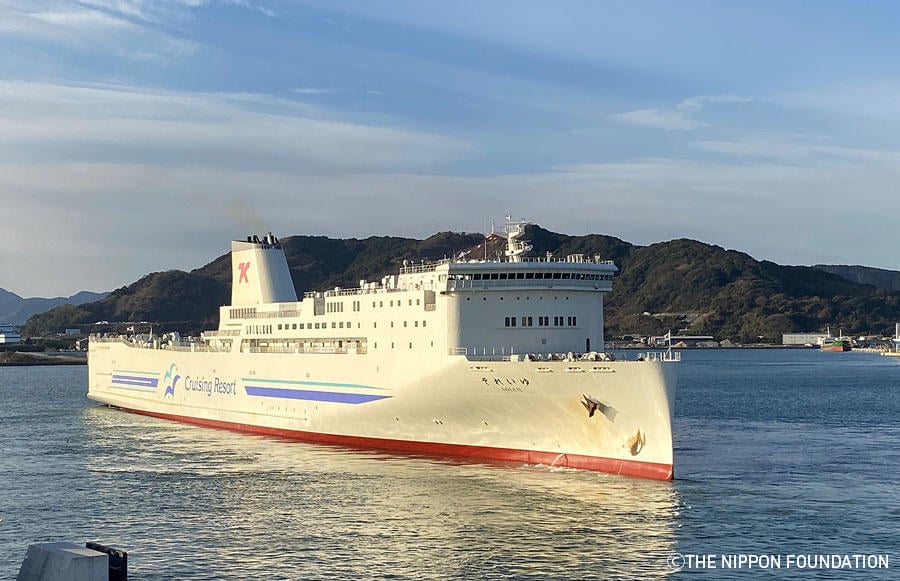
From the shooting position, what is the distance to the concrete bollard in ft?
58.2

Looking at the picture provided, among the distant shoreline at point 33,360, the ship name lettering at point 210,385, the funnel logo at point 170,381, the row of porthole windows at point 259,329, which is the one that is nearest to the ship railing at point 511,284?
the row of porthole windows at point 259,329

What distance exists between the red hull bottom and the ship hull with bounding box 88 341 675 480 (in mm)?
34

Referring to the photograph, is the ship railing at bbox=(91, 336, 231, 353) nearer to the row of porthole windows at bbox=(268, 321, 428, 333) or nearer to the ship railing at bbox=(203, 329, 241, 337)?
the ship railing at bbox=(203, 329, 241, 337)

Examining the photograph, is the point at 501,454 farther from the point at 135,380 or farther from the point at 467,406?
the point at 135,380

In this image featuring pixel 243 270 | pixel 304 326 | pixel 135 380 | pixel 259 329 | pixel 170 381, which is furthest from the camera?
pixel 135 380

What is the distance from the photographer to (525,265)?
34688 mm

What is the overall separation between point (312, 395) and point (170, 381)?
16.0 m

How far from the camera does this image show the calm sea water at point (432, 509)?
21.9 meters

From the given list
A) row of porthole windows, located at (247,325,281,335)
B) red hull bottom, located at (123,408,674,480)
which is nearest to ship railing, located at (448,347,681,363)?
red hull bottom, located at (123,408,674,480)

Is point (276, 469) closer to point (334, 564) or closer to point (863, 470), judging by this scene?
point (334, 564)

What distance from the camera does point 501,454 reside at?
33.0m

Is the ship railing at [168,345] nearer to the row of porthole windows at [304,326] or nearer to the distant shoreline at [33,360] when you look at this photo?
the row of porthole windows at [304,326]

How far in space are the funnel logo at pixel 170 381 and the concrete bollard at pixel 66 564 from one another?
1348 inches

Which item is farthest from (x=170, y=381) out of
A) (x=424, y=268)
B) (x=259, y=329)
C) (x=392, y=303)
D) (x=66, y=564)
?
(x=66, y=564)
